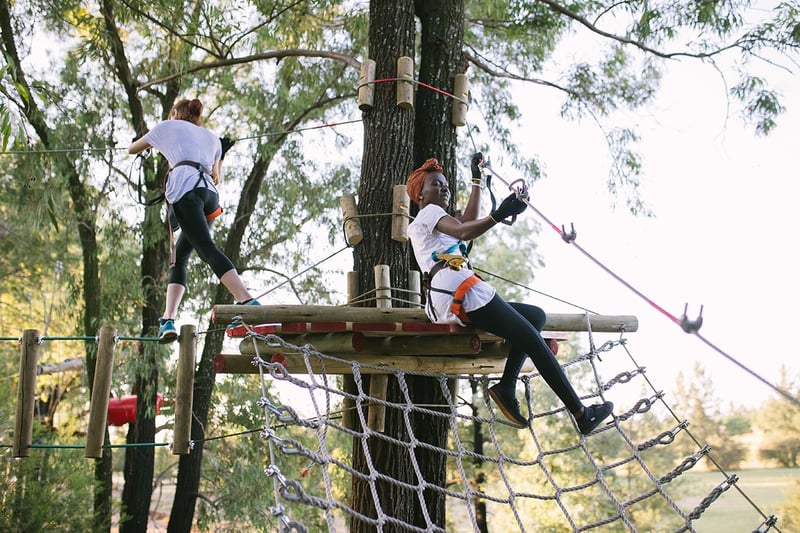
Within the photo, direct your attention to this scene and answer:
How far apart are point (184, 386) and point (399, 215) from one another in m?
1.18

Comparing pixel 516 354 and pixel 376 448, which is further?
pixel 376 448

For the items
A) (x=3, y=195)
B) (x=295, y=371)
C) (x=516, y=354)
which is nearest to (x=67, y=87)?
(x=3, y=195)

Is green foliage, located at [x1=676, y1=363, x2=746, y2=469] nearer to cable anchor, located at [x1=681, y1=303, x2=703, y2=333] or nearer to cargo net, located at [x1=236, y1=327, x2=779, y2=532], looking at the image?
cargo net, located at [x1=236, y1=327, x2=779, y2=532]

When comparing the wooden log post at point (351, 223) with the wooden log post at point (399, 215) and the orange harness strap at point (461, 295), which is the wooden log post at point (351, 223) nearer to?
the wooden log post at point (399, 215)

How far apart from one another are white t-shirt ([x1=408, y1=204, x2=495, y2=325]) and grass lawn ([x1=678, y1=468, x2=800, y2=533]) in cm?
1309

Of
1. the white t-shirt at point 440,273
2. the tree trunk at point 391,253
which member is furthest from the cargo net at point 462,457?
the white t-shirt at point 440,273

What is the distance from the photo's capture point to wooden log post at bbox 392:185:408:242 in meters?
3.67

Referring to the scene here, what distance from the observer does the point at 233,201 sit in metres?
8.23

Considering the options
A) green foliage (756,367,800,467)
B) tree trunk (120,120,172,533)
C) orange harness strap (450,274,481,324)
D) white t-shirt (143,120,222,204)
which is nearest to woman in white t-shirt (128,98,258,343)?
white t-shirt (143,120,222,204)

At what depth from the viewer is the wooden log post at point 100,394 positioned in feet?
10.7

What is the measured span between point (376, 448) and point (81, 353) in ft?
27.4

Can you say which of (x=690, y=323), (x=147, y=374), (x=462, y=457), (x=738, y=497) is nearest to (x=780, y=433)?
(x=738, y=497)

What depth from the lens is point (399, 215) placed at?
12.1 feet

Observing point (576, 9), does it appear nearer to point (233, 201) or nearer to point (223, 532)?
point (233, 201)
